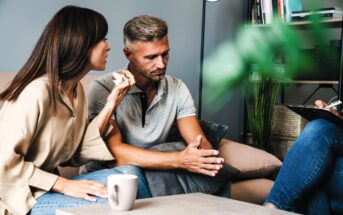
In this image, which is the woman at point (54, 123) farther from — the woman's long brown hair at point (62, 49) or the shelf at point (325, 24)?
the shelf at point (325, 24)

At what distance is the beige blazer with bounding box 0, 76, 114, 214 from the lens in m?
1.32

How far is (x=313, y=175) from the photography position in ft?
5.41

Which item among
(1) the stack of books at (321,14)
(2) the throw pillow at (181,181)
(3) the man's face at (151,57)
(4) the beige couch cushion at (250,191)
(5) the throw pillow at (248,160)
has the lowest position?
(4) the beige couch cushion at (250,191)

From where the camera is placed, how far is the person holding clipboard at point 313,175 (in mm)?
1647

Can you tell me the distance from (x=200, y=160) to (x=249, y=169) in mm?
682

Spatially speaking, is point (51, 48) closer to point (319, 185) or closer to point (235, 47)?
point (319, 185)

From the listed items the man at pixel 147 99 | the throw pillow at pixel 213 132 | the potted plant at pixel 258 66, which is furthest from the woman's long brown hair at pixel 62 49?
the potted plant at pixel 258 66

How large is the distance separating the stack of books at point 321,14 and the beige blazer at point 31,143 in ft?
6.40

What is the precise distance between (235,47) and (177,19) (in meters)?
0.54

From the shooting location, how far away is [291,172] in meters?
1.67

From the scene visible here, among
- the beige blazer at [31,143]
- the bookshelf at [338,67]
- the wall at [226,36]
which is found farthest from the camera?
the wall at [226,36]

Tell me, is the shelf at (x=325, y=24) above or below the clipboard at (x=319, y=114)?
above

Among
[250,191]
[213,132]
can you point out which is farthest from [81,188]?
[250,191]

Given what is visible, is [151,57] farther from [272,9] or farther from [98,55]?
[272,9]
